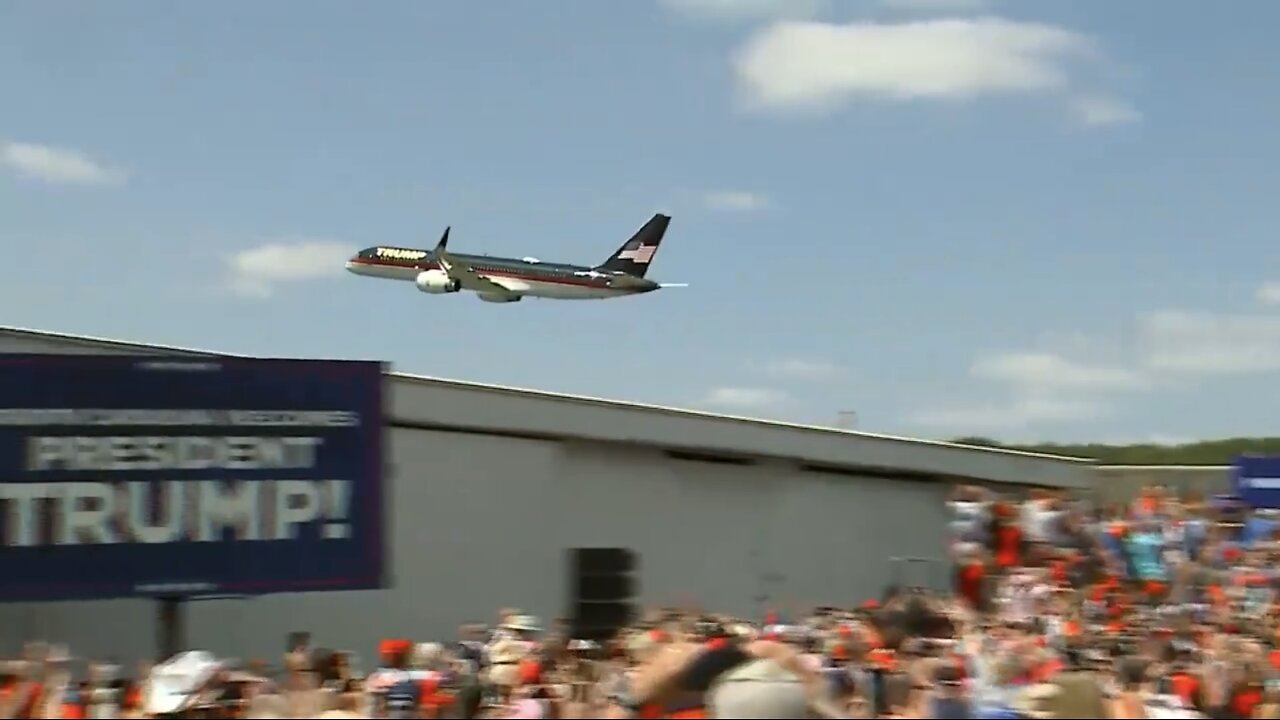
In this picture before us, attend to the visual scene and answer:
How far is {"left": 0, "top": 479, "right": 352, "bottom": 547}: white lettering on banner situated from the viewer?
54.8ft

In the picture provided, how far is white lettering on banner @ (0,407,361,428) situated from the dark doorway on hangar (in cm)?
608

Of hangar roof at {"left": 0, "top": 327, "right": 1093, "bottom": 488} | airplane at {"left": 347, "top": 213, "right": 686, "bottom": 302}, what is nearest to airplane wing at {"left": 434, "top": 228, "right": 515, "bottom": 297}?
airplane at {"left": 347, "top": 213, "right": 686, "bottom": 302}

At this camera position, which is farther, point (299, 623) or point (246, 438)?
point (299, 623)

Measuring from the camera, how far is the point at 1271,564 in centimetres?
2003

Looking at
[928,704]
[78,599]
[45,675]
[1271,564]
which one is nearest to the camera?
[928,704]

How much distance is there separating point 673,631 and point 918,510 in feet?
60.3

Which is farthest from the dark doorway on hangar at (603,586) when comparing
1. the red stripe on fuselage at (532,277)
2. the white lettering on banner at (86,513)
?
the red stripe on fuselage at (532,277)

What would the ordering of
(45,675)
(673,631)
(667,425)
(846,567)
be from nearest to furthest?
(45,675), (673,631), (667,425), (846,567)

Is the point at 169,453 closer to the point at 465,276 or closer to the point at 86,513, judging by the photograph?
the point at 86,513

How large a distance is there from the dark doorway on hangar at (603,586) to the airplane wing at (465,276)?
30506 millimetres

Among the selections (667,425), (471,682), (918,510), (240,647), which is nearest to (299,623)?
(240,647)

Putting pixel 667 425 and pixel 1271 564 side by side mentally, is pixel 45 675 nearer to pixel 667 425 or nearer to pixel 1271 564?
pixel 1271 564

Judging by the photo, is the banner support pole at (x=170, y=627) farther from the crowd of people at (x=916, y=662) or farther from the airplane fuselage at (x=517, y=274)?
the airplane fuselage at (x=517, y=274)

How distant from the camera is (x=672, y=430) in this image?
2573cm
